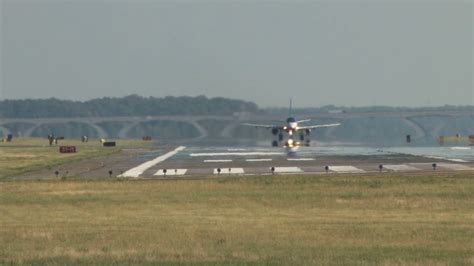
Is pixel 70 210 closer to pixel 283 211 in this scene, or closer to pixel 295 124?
pixel 283 211

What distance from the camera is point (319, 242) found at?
1000 inches

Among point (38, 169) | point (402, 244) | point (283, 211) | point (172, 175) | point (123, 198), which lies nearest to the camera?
point (402, 244)

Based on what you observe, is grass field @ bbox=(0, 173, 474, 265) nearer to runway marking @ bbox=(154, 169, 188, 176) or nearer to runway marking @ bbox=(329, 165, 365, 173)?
runway marking @ bbox=(329, 165, 365, 173)

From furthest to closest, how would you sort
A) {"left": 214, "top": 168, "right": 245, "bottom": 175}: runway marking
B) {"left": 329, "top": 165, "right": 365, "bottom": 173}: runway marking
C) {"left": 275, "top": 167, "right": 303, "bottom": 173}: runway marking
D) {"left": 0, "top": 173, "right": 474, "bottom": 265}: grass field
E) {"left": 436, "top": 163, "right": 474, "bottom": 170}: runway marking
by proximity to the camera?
{"left": 275, "top": 167, "right": 303, "bottom": 173}: runway marking, {"left": 436, "top": 163, "right": 474, "bottom": 170}: runway marking, {"left": 214, "top": 168, "right": 245, "bottom": 175}: runway marking, {"left": 329, "top": 165, "right": 365, "bottom": 173}: runway marking, {"left": 0, "top": 173, "right": 474, "bottom": 265}: grass field

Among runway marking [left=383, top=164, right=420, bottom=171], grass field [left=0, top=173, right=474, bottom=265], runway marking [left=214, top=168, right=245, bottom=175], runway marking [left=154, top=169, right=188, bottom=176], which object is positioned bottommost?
grass field [left=0, top=173, right=474, bottom=265]

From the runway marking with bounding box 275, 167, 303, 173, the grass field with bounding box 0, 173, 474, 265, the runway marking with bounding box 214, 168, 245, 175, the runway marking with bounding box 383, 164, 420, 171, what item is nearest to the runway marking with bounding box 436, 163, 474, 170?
the runway marking with bounding box 383, 164, 420, 171

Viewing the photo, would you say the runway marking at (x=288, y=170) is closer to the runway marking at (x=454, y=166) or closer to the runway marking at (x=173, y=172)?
the runway marking at (x=173, y=172)

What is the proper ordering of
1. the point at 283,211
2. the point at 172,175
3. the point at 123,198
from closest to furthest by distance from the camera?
1. the point at 283,211
2. the point at 123,198
3. the point at 172,175

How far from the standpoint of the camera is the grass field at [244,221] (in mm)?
22812

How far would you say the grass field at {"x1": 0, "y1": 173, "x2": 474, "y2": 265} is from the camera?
74.8 feet

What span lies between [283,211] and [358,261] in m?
13.8

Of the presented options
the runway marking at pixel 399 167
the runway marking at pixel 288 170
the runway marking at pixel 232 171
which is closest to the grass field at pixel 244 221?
the runway marking at pixel 232 171

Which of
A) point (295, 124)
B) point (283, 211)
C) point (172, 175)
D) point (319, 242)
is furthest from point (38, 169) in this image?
point (295, 124)

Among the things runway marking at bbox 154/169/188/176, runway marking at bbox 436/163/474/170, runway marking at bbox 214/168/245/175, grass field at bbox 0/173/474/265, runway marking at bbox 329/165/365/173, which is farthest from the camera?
runway marking at bbox 154/169/188/176
